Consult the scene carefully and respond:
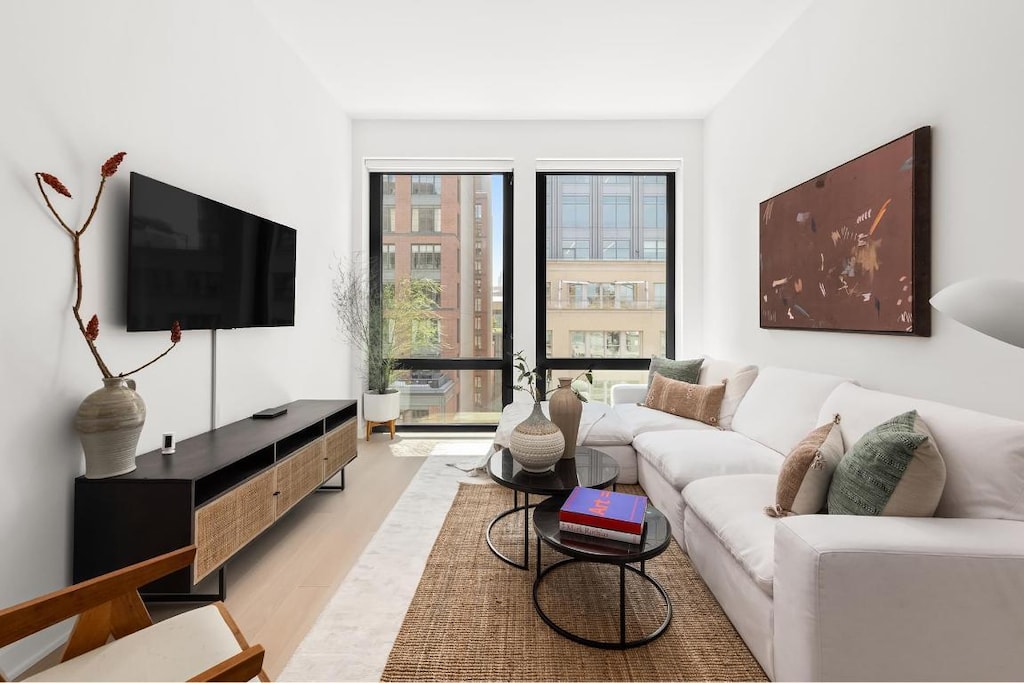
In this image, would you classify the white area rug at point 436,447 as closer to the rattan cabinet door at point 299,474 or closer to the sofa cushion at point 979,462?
the rattan cabinet door at point 299,474

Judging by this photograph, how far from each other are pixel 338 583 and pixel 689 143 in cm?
458

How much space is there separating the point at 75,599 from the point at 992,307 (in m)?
1.97

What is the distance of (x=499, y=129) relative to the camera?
4.60 m

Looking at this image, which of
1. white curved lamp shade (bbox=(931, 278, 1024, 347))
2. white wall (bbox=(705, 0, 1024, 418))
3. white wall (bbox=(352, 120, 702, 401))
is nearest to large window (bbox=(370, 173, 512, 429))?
white wall (bbox=(352, 120, 702, 401))

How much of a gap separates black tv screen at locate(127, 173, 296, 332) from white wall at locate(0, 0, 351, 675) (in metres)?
0.09

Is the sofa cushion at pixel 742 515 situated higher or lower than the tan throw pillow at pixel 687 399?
lower

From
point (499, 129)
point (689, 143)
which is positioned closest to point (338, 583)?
point (499, 129)

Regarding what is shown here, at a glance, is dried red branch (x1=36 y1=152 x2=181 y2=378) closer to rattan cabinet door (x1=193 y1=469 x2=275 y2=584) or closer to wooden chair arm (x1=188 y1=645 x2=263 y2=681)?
rattan cabinet door (x1=193 y1=469 x2=275 y2=584)

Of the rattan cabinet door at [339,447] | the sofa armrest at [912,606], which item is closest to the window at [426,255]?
the rattan cabinet door at [339,447]

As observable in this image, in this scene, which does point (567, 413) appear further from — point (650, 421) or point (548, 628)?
point (650, 421)

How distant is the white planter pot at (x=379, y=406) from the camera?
4.48m

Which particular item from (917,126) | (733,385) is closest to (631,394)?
(733,385)

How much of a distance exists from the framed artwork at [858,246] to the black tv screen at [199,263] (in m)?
3.26

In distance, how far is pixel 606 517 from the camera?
1.66 m
